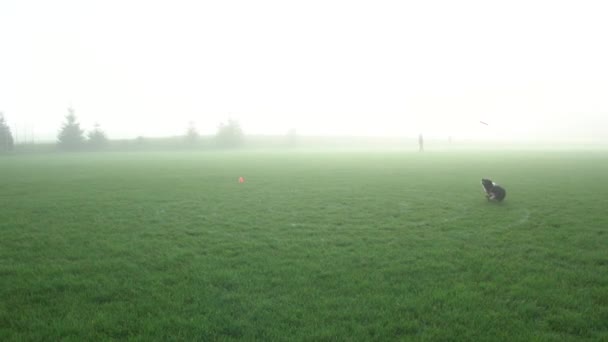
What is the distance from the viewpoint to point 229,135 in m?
82.5

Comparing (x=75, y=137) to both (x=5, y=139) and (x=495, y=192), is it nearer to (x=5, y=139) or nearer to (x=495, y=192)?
(x=5, y=139)

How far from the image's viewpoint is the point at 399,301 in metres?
5.21

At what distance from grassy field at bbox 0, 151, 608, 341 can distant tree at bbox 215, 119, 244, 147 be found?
70.0 m

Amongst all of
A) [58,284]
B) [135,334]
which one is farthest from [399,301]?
[58,284]

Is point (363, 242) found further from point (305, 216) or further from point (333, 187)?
point (333, 187)

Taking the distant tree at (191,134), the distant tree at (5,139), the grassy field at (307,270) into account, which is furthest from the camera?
the distant tree at (191,134)

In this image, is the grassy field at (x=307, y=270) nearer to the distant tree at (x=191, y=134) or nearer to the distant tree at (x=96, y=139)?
the distant tree at (x=96, y=139)

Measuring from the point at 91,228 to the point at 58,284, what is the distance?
395cm

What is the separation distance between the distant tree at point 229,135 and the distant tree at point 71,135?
26.7 metres

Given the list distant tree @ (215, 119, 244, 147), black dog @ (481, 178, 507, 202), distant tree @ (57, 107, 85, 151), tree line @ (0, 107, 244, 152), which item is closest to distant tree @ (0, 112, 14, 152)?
tree line @ (0, 107, 244, 152)

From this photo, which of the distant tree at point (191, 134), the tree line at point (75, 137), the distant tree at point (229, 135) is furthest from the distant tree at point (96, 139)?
the distant tree at point (229, 135)

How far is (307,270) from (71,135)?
76.8 meters

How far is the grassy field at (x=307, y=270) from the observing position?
4.62m

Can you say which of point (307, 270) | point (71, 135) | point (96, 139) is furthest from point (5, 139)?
point (307, 270)
